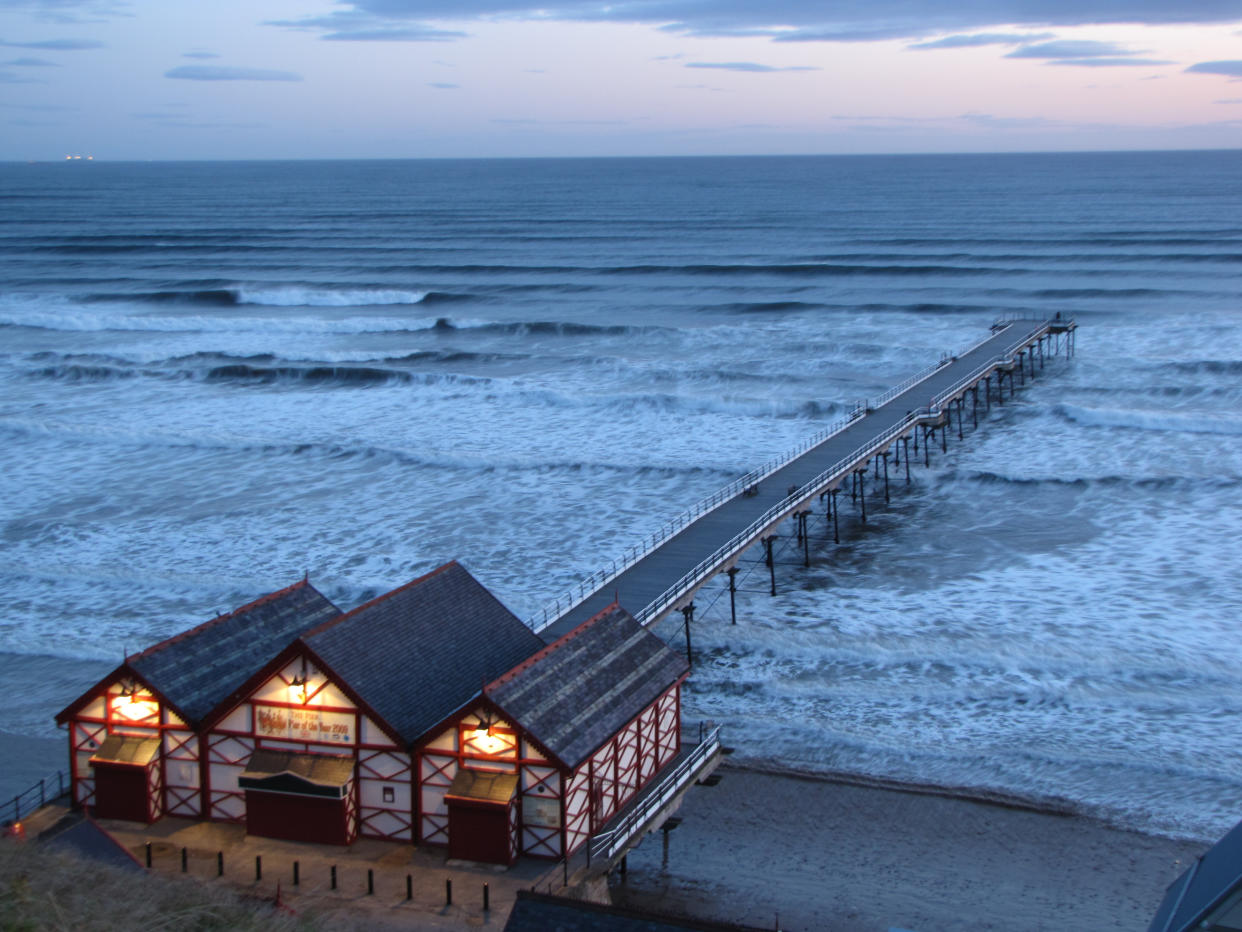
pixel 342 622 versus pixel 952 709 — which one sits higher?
pixel 342 622

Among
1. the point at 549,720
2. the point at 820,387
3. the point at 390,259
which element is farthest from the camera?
the point at 390,259

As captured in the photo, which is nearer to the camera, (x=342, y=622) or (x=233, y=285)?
(x=342, y=622)

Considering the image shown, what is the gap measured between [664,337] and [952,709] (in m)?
43.0

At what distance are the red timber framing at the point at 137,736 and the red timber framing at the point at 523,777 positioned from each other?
3689 millimetres

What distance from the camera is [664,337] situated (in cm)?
6669

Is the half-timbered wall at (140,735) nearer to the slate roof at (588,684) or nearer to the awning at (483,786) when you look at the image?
the awning at (483,786)

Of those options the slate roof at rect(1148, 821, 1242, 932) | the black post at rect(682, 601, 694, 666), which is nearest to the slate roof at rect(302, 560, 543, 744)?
the black post at rect(682, 601, 694, 666)

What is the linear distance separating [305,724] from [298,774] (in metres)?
0.70

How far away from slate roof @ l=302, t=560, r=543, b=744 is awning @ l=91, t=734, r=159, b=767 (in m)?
3.23

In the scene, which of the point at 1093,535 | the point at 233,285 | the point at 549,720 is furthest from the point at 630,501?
the point at 233,285

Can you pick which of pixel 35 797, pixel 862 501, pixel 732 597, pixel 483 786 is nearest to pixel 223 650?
pixel 35 797

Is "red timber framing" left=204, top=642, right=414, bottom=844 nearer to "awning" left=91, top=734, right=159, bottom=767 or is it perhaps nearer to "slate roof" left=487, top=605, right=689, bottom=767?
"awning" left=91, top=734, right=159, bottom=767

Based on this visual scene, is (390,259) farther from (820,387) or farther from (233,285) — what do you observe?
(820,387)

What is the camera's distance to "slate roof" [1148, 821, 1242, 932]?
1305 cm
